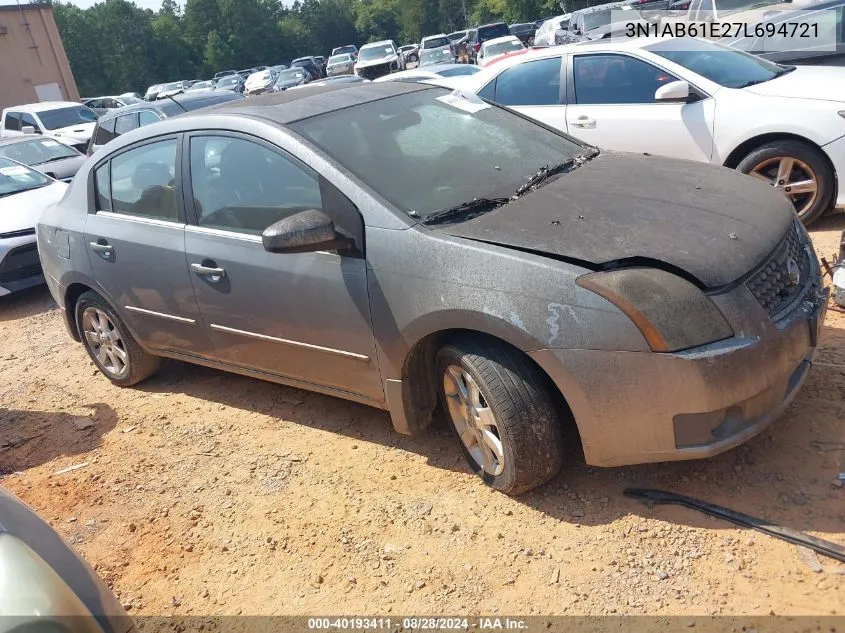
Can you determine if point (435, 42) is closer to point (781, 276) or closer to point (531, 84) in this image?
point (531, 84)

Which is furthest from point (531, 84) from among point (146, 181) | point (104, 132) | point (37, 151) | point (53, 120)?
point (53, 120)

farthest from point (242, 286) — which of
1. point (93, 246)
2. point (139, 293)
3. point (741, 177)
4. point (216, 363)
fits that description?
point (741, 177)

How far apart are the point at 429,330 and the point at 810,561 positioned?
Answer: 1.61m

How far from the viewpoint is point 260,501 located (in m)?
3.46

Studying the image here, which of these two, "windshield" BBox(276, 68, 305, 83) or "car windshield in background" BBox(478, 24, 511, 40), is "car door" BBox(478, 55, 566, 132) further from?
"car windshield in background" BBox(478, 24, 511, 40)

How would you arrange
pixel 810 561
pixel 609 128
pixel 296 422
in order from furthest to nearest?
pixel 609 128, pixel 296 422, pixel 810 561

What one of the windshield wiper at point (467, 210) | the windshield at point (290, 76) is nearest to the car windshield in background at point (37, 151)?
the windshield wiper at point (467, 210)

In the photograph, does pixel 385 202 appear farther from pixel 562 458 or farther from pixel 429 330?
pixel 562 458

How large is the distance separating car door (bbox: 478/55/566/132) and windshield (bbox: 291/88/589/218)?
2805mm

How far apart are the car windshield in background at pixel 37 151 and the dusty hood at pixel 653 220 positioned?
1047 centimetres

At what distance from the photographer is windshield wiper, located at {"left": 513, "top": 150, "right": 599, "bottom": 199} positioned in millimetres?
3439

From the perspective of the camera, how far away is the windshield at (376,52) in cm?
3047

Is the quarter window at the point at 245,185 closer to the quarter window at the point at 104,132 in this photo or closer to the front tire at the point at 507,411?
the front tire at the point at 507,411

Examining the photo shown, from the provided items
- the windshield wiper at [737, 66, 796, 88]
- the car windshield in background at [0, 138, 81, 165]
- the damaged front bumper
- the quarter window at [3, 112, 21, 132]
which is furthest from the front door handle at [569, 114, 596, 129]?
the quarter window at [3, 112, 21, 132]
